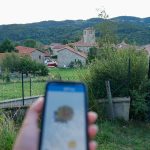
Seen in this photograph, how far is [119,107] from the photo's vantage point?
10562 millimetres

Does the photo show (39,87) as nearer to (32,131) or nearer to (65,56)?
(32,131)

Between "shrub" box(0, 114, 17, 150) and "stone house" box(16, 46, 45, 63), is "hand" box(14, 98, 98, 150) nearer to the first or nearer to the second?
"shrub" box(0, 114, 17, 150)

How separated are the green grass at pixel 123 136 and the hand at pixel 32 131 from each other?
6.59 meters

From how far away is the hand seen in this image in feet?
3.04

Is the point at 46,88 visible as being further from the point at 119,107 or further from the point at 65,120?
the point at 119,107

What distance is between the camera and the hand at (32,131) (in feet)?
3.04

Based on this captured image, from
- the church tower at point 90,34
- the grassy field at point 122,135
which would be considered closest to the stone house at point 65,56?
the church tower at point 90,34

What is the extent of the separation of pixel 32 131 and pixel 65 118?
8 cm

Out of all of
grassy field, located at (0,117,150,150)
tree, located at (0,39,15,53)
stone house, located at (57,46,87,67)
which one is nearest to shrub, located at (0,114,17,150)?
grassy field, located at (0,117,150,150)

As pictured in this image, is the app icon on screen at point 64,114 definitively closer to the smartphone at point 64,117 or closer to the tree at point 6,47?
the smartphone at point 64,117

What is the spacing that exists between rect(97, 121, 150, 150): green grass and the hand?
6.59 m

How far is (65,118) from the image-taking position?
977 millimetres

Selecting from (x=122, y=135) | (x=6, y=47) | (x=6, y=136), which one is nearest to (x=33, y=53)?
(x=6, y=47)

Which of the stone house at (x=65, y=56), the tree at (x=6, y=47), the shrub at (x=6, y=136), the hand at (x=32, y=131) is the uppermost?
the hand at (x=32, y=131)
